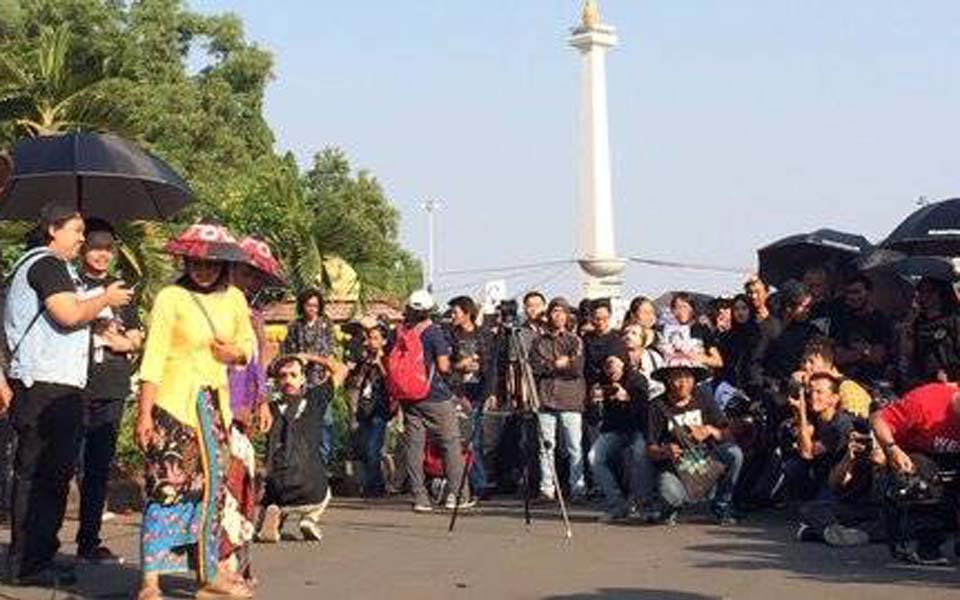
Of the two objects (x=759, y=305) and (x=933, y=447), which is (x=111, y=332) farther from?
(x=759, y=305)

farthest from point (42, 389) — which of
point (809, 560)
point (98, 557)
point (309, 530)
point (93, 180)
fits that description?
point (809, 560)

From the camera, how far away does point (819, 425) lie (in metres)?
11.0

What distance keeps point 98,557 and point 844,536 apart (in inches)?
179

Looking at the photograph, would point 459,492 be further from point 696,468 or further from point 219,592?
point 219,592

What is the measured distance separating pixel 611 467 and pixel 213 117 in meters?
31.1

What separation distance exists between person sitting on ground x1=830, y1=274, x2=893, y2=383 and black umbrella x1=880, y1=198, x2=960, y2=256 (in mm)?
623

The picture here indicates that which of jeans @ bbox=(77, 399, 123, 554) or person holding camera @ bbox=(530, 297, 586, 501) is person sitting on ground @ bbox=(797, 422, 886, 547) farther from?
jeans @ bbox=(77, 399, 123, 554)

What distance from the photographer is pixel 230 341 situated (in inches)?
310

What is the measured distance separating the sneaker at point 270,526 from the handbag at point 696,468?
111 inches

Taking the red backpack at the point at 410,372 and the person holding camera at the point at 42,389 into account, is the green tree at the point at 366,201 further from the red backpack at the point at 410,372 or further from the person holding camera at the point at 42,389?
the person holding camera at the point at 42,389

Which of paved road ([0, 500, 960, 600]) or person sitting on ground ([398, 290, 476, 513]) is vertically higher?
person sitting on ground ([398, 290, 476, 513])

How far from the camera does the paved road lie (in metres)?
8.36

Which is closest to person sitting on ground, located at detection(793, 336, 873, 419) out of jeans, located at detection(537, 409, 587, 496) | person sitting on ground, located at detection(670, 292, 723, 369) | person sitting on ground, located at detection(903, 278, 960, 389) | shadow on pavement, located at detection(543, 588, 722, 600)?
person sitting on ground, located at detection(903, 278, 960, 389)

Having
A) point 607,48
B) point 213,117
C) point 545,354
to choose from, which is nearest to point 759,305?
point 545,354
